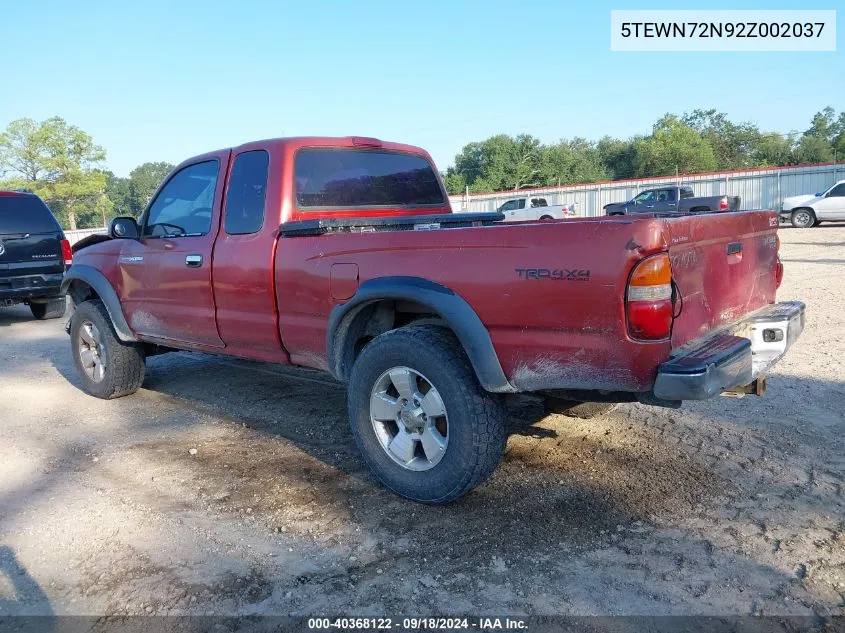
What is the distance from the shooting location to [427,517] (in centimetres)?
332

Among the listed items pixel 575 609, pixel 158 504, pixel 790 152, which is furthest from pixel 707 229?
pixel 790 152

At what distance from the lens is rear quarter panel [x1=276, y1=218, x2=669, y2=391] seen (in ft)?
8.81

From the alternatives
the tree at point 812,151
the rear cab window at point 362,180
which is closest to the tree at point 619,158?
the tree at point 812,151

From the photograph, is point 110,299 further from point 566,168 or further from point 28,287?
point 566,168

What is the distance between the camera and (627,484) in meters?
3.60

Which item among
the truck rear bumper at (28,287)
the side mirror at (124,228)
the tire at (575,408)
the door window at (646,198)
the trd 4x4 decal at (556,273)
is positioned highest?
the side mirror at (124,228)

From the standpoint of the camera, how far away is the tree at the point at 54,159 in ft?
176

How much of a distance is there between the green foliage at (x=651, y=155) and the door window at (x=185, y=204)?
52449 millimetres

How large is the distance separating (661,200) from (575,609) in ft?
80.2

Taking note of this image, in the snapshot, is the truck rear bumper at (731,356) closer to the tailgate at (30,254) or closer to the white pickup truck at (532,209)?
the tailgate at (30,254)

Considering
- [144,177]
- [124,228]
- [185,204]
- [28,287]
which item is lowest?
[28,287]

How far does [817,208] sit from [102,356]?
952 inches

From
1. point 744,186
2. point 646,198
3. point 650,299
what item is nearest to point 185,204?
point 650,299

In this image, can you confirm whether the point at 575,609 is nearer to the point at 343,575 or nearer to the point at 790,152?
the point at 343,575
